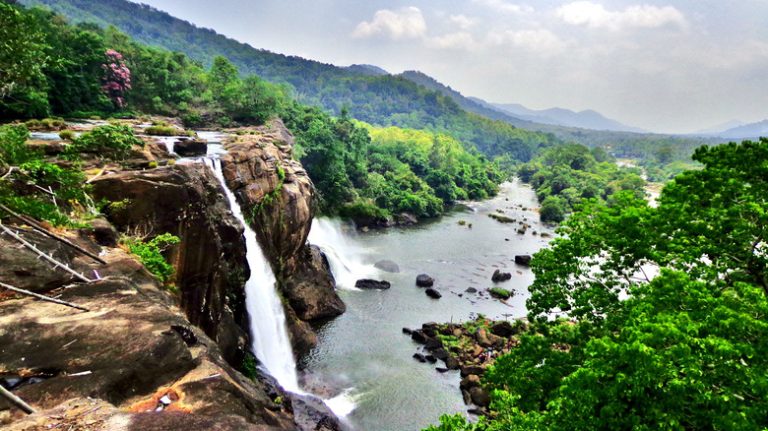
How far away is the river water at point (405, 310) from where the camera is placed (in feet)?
73.8

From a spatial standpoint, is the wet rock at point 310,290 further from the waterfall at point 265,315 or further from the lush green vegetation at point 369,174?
the lush green vegetation at point 369,174

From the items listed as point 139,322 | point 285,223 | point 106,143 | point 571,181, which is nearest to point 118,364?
point 139,322

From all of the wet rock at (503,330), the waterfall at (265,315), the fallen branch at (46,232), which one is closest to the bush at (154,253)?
the fallen branch at (46,232)

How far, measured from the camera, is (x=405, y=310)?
34.0 m

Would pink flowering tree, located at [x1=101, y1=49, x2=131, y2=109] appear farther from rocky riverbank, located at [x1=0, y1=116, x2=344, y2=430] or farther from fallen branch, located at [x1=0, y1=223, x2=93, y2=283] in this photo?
fallen branch, located at [x1=0, y1=223, x2=93, y2=283]

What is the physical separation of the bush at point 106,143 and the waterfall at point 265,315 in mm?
5752

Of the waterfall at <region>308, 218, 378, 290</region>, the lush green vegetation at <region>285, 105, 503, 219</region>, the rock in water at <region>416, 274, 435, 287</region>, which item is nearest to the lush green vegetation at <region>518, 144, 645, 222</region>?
the lush green vegetation at <region>285, 105, 503, 219</region>

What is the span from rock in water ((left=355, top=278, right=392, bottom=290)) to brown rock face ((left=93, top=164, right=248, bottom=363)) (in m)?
17.1

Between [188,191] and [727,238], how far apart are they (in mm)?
19150

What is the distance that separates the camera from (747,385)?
7031 millimetres

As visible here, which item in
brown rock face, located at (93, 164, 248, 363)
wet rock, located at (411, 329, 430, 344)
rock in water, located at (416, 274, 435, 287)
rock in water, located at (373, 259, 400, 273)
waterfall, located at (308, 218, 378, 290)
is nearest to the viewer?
brown rock face, located at (93, 164, 248, 363)

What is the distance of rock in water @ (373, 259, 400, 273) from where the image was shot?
42.5 m

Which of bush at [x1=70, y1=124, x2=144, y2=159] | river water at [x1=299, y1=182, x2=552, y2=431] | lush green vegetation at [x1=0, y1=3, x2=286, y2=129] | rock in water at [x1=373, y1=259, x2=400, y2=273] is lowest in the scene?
river water at [x1=299, y1=182, x2=552, y2=431]

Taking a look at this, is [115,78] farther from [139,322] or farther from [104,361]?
[104,361]
